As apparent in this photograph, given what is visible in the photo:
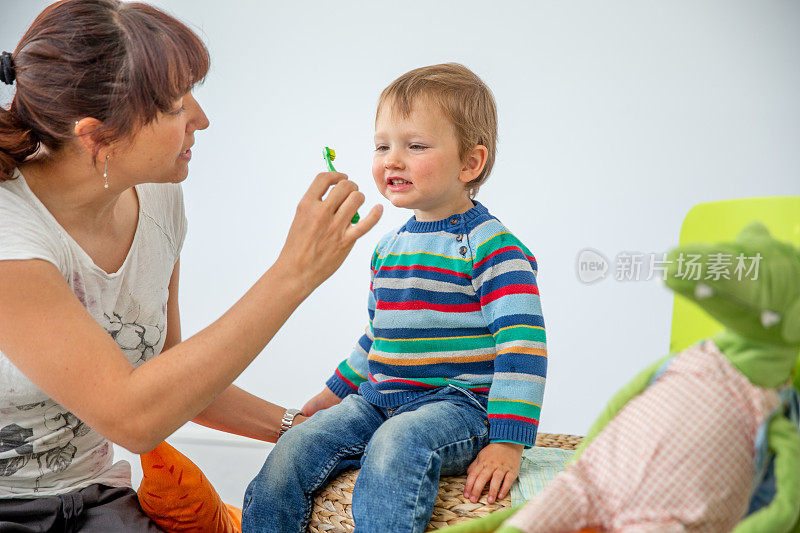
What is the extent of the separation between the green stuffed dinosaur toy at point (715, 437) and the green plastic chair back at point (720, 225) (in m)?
0.16

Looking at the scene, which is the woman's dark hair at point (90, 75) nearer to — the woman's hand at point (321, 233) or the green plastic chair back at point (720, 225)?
the woman's hand at point (321, 233)

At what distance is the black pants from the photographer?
3.31 feet

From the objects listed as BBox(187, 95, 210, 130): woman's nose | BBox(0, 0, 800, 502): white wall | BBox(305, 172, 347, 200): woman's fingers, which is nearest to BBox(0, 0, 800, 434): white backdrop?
BBox(0, 0, 800, 502): white wall

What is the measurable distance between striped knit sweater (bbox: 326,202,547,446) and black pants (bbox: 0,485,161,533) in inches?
15.3

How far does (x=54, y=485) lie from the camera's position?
1.09 metres

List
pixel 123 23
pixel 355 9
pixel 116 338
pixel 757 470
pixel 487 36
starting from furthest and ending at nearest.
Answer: pixel 355 9 < pixel 487 36 < pixel 116 338 < pixel 123 23 < pixel 757 470

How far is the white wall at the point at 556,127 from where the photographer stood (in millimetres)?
2119

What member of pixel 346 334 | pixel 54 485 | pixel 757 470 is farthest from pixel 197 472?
pixel 346 334

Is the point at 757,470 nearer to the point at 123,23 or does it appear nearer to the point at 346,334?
the point at 123,23

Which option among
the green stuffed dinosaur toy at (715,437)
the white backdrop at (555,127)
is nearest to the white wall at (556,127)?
the white backdrop at (555,127)

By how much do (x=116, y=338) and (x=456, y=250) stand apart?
0.53 meters

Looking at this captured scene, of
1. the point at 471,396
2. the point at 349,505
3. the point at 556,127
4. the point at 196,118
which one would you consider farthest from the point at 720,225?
the point at 556,127

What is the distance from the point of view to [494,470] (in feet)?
3.28

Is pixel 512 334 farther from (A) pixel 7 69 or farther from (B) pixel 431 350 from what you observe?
(A) pixel 7 69
